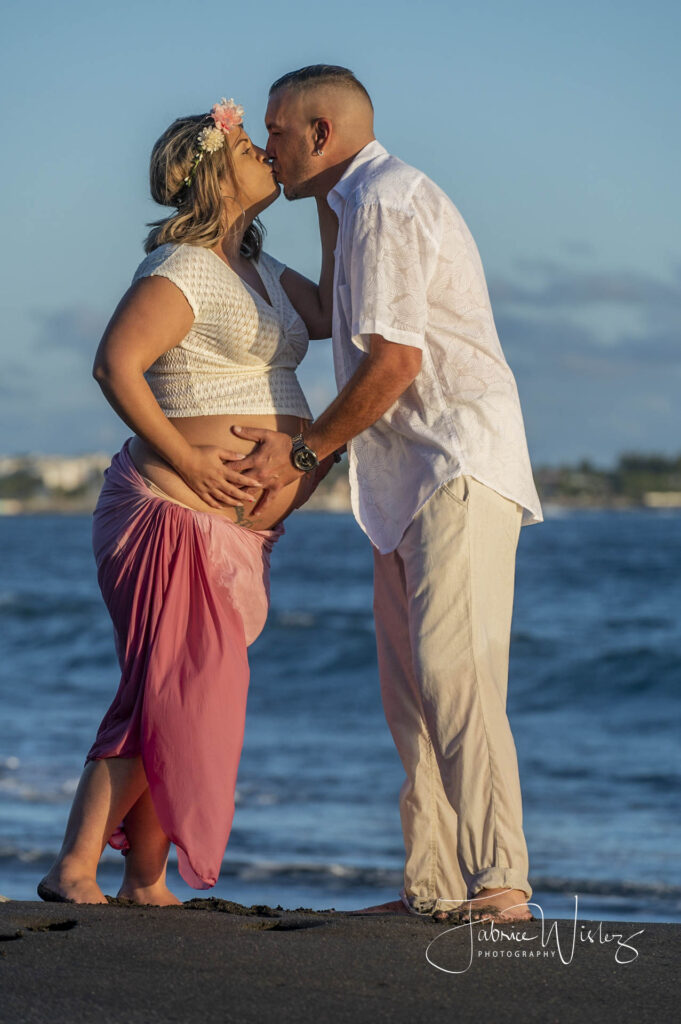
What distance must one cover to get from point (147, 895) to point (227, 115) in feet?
7.08

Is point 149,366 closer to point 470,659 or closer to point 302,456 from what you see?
point 302,456

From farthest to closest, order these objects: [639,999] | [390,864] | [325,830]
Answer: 1. [325,830]
2. [390,864]
3. [639,999]

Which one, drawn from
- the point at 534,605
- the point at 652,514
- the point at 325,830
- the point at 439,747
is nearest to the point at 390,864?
the point at 325,830

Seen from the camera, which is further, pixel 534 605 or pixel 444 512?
pixel 534 605

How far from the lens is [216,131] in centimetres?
339

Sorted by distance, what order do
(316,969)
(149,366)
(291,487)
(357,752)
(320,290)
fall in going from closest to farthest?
(316,969) < (149,366) < (291,487) < (320,290) < (357,752)

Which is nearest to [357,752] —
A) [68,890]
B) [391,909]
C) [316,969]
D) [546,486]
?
[391,909]

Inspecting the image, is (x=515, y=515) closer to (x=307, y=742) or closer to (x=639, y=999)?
(x=639, y=999)

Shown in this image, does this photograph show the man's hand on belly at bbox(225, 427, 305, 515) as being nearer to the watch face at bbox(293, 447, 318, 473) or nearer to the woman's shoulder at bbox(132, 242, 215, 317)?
the watch face at bbox(293, 447, 318, 473)

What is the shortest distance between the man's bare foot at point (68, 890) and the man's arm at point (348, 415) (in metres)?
1.10

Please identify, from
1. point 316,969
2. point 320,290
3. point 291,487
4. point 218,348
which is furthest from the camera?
point 320,290

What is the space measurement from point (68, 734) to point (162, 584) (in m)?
7.64

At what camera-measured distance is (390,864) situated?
6.19m
